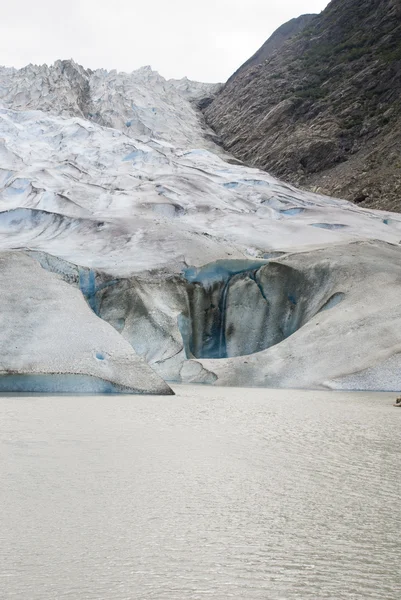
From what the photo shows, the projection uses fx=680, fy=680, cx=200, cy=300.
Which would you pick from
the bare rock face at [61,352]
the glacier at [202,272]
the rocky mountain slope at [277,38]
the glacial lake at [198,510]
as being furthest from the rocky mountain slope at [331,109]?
the glacial lake at [198,510]

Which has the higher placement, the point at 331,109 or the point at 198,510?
the point at 331,109

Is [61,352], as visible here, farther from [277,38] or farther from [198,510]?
[277,38]

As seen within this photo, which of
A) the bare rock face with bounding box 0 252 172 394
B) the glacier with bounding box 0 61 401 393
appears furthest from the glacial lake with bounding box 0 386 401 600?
the glacier with bounding box 0 61 401 393

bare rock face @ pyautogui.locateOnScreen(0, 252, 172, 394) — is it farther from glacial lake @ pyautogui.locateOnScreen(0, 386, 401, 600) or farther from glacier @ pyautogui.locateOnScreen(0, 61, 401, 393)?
glacial lake @ pyautogui.locateOnScreen(0, 386, 401, 600)

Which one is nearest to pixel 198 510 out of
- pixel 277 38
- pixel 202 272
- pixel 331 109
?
pixel 202 272

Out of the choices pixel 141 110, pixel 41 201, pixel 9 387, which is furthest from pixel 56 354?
pixel 141 110
